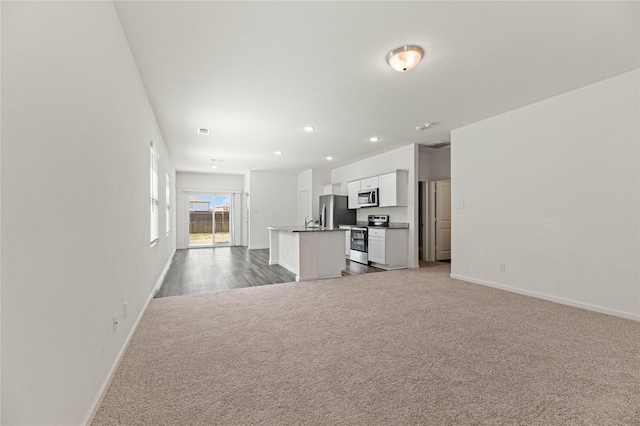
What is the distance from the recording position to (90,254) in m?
1.64

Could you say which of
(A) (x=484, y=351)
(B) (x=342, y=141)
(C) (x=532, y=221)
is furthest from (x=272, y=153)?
(A) (x=484, y=351)

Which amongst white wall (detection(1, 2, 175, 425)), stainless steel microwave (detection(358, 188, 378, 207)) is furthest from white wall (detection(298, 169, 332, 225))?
white wall (detection(1, 2, 175, 425))

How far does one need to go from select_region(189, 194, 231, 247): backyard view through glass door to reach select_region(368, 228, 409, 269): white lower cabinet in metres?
6.44

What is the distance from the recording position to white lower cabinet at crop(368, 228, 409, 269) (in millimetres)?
5953

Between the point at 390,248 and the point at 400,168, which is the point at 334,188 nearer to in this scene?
the point at 400,168

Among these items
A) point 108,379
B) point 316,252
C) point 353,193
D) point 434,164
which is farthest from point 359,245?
point 108,379

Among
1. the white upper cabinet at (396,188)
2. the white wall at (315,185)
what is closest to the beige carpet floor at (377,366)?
the white upper cabinet at (396,188)

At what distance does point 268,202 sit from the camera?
31.8 feet

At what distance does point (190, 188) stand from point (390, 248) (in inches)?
294

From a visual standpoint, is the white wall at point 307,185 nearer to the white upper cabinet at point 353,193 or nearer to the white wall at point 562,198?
the white upper cabinet at point 353,193

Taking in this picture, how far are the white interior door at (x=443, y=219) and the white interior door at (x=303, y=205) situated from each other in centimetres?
408

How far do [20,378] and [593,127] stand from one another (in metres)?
5.13

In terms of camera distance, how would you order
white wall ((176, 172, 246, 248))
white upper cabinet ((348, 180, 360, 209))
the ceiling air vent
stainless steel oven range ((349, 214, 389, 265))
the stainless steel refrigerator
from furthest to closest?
white wall ((176, 172, 246, 248)), the stainless steel refrigerator, white upper cabinet ((348, 180, 360, 209)), stainless steel oven range ((349, 214, 389, 265)), the ceiling air vent

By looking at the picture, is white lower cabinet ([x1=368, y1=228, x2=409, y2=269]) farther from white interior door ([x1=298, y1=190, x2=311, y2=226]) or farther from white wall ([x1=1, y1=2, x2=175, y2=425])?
white wall ([x1=1, y1=2, x2=175, y2=425])
